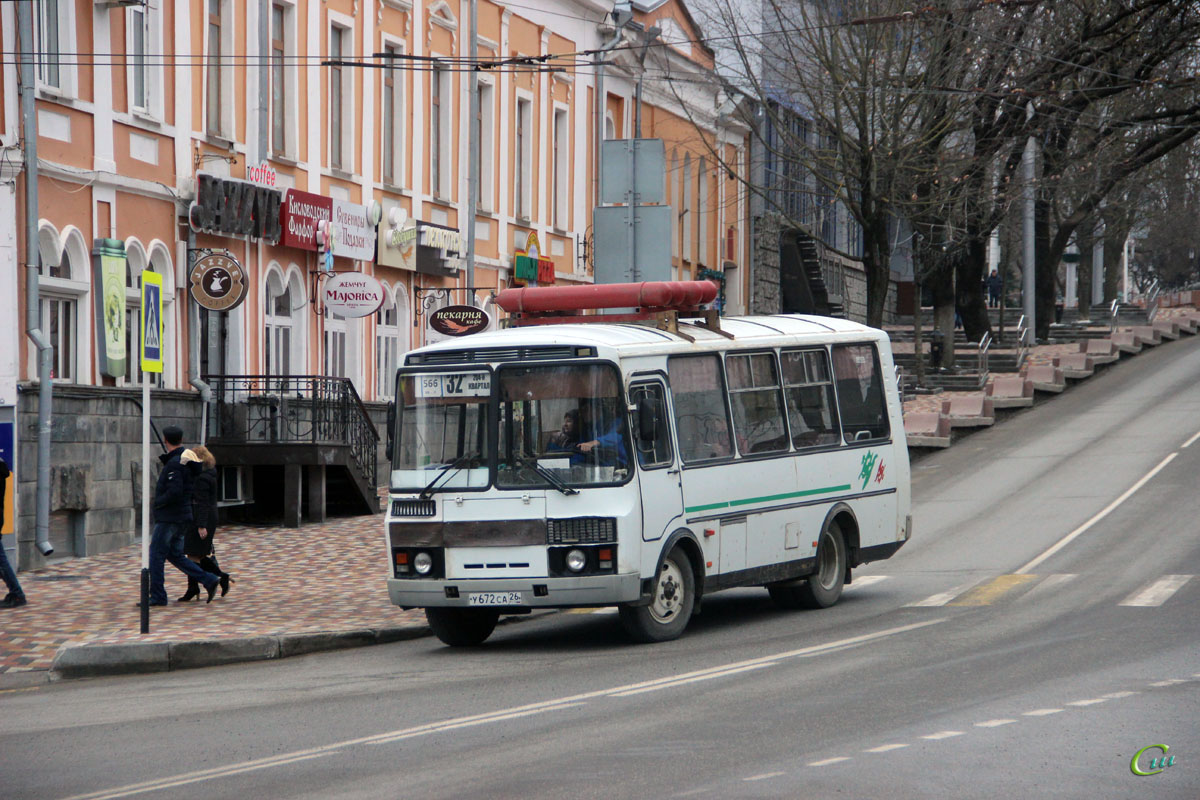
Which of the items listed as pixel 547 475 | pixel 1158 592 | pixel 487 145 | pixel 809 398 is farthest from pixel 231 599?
pixel 487 145

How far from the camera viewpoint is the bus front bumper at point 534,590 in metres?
13.2

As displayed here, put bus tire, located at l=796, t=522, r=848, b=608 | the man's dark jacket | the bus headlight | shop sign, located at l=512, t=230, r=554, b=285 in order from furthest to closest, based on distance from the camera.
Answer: shop sign, located at l=512, t=230, r=554, b=285, bus tire, located at l=796, t=522, r=848, b=608, the man's dark jacket, the bus headlight

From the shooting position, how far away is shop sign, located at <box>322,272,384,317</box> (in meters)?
26.0

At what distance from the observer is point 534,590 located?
13336mm

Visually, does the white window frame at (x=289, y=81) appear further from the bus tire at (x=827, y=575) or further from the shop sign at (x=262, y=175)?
the bus tire at (x=827, y=575)

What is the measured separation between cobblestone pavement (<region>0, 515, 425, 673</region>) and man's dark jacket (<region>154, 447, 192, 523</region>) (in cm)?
90

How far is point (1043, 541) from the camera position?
2097cm

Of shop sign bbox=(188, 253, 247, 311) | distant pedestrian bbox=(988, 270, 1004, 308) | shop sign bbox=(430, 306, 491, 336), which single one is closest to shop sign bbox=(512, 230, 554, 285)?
shop sign bbox=(430, 306, 491, 336)

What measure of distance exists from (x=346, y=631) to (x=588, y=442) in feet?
9.28

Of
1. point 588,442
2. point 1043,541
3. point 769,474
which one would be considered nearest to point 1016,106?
point 1043,541

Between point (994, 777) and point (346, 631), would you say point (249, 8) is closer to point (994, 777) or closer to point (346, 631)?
point (346, 631)

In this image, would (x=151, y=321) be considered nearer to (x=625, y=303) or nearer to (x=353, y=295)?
(x=625, y=303)

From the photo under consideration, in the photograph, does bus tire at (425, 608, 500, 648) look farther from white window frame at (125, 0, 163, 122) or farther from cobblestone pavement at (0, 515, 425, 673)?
white window frame at (125, 0, 163, 122)

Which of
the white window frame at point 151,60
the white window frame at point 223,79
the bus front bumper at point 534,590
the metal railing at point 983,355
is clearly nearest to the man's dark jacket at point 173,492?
the bus front bumper at point 534,590
